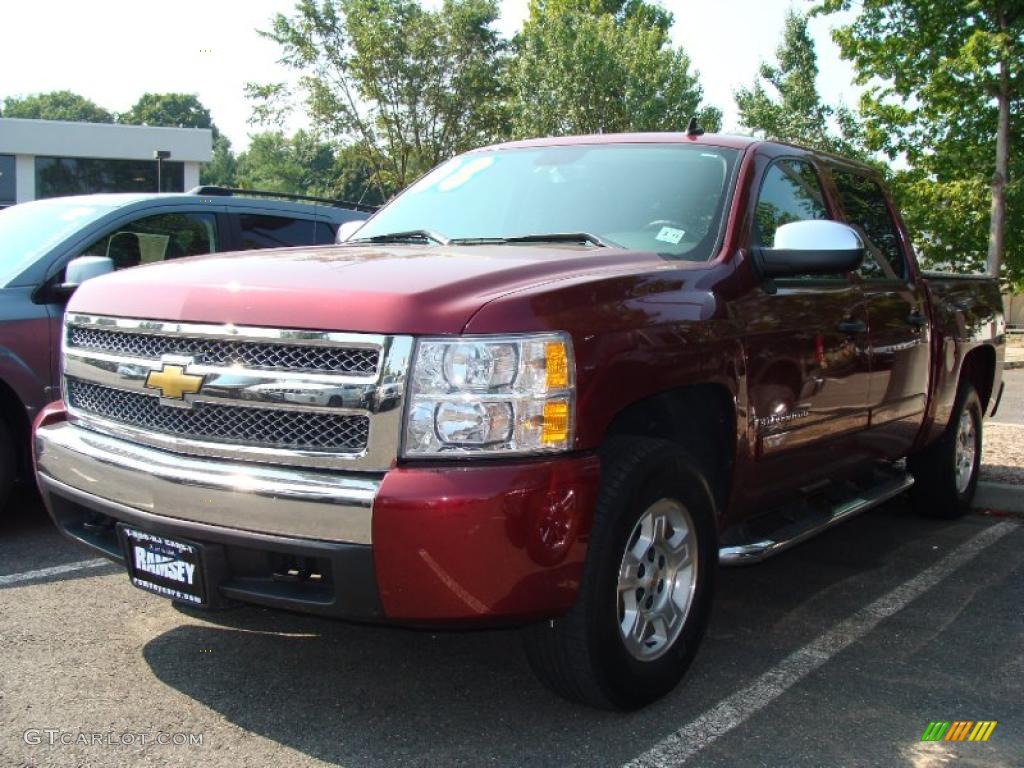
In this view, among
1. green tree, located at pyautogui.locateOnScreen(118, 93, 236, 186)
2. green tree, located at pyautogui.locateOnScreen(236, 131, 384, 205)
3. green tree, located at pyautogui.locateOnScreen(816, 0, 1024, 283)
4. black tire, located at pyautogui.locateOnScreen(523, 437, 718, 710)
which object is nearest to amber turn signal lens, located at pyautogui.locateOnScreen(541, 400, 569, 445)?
black tire, located at pyautogui.locateOnScreen(523, 437, 718, 710)

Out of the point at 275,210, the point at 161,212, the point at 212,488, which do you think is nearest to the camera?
the point at 212,488

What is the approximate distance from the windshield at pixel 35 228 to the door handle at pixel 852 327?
411 centimetres

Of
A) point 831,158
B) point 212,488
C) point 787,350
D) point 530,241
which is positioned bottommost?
point 212,488

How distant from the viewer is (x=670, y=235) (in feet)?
13.1

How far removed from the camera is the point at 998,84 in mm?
18094

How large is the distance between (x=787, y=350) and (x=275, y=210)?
162 inches

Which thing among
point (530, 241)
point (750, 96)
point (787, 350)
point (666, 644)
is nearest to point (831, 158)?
point (787, 350)

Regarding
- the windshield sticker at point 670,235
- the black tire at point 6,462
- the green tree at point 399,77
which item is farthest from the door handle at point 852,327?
the green tree at point 399,77

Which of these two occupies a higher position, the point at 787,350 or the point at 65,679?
the point at 787,350

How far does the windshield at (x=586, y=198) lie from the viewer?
403 centimetres

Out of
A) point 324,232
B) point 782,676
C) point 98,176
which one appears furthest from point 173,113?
point 782,676

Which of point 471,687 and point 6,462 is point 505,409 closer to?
point 471,687

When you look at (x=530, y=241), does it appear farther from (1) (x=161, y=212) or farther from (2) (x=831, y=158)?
(1) (x=161, y=212)

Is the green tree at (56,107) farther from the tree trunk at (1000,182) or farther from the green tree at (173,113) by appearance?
the tree trunk at (1000,182)
